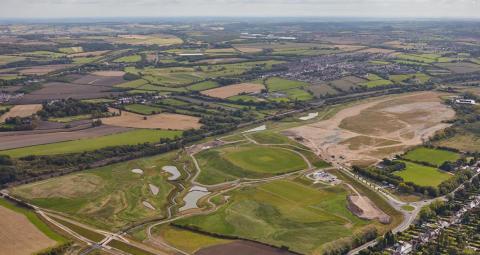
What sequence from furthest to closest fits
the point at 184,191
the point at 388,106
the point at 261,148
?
the point at 388,106, the point at 261,148, the point at 184,191

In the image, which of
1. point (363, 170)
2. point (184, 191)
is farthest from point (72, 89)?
point (363, 170)

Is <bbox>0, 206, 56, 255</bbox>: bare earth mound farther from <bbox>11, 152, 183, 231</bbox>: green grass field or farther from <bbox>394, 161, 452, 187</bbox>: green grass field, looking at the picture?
<bbox>394, 161, 452, 187</bbox>: green grass field

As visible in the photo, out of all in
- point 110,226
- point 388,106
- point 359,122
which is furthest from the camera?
point 388,106

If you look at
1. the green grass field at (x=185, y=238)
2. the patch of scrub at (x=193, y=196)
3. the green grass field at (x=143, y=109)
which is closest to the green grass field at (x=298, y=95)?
the green grass field at (x=143, y=109)

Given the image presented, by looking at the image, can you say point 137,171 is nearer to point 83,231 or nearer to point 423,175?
point 83,231

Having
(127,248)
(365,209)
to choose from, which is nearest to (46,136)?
(127,248)

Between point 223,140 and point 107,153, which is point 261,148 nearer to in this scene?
point 223,140
